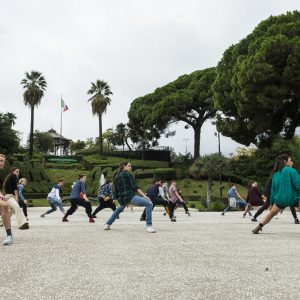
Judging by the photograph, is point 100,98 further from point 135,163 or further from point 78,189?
point 78,189

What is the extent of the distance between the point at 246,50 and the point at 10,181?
34.5 meters

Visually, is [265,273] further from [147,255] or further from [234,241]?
[234,241]

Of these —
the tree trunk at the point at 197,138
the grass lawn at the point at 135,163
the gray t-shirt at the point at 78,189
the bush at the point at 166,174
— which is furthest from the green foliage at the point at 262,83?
the gray t-shirt at the point at 78,189

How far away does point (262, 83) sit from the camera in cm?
3550

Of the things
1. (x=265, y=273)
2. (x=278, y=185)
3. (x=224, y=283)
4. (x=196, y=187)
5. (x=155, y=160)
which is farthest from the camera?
(x=155, y=160)

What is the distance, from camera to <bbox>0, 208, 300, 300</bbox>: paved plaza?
406 centimetres

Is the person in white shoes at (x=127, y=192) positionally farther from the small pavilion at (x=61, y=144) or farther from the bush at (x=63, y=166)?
the small pavilion at (x=61, y=144)

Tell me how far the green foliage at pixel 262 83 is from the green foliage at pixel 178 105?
12.3m

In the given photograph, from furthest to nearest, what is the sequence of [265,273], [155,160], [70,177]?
[155,160] → [70,177] → [265,273]

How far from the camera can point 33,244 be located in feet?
25.7

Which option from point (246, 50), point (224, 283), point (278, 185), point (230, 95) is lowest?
point (224, 283)

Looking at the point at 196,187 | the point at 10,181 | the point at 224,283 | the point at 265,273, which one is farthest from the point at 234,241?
the point at 196,187

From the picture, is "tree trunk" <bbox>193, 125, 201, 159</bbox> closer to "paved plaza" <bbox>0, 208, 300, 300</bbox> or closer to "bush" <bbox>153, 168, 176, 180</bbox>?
"bush" <bbox>153, 168, 176, 180</bbox>

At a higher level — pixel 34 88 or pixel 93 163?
pixel 34 88
